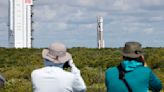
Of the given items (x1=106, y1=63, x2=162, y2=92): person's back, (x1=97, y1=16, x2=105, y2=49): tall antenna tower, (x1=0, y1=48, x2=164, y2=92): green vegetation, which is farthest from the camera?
(x1=97, y1=16, x2=105, y2=49): tall antenna tower

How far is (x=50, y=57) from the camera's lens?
6.32 metres

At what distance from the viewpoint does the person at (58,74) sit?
6.25 meters

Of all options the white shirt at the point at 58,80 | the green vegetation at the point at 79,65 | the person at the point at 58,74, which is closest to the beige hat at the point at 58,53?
the person at the point at 58,74

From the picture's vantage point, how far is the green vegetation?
716 inches

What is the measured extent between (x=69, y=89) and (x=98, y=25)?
65.7m

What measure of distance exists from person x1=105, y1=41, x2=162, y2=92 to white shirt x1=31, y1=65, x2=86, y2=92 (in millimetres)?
420

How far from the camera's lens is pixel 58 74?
6.28 m

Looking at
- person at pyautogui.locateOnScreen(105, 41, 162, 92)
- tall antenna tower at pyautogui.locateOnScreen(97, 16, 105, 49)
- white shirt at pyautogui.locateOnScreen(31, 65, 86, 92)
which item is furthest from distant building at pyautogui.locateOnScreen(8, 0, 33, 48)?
person at pyautogui.locateOnScreen(105, 41, 162, 92)

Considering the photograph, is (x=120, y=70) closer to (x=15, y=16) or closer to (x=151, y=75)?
(x=151, y=75)

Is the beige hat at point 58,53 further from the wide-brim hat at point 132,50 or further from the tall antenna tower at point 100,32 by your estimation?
the tall antenna tower at point 100,32

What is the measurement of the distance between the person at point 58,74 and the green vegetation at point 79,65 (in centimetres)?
865

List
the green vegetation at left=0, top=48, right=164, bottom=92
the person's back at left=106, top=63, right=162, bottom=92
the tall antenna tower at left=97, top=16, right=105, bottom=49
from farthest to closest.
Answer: the tall antenna tower at left=97, top=16, right=105, bottom=49 < the green vegetation at left=0, top=48, right=164, bottom=92 < the person's back at left=106, top=63, right=162, bottom=92

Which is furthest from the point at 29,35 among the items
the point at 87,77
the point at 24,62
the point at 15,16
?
the point at 87,77

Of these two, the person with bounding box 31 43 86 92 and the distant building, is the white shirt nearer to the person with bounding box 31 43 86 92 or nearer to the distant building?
the person with bounding box 31 43 86 92
